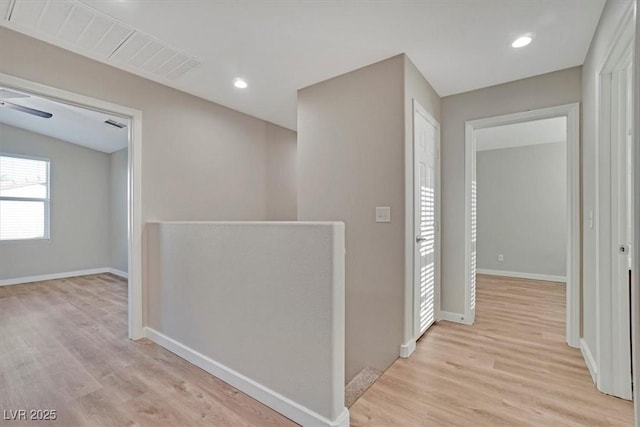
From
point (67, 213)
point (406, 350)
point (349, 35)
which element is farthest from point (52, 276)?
point (349, 35)

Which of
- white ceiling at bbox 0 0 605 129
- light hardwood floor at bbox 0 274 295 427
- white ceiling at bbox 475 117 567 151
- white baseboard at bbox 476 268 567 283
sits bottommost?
light hardwood floor at bbox 0 274 295 427

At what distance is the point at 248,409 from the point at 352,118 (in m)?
2.32

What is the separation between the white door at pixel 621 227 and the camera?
5.71 ft

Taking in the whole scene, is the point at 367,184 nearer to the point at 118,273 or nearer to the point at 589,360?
the point at 589,360

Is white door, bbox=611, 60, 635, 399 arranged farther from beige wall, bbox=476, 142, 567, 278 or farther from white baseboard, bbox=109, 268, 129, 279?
white baseboard, bbox=109, 268, 129, 279

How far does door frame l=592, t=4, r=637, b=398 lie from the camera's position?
1.77 meters

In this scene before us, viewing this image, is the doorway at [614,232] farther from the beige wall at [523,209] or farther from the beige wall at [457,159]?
the beige wall at [523,209]

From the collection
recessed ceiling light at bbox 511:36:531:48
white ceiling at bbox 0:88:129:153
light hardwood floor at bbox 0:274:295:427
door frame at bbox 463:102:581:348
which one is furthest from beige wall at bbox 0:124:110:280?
door frame at bbox 463:102:581:348

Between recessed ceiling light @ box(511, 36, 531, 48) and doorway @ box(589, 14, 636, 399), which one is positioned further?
recessed ceiling light @ box(511, 36, 531, 48)

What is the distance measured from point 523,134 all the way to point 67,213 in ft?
27.2

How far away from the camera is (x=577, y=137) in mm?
2486

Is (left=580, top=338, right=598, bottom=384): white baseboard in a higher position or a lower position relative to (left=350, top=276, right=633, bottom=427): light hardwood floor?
higher

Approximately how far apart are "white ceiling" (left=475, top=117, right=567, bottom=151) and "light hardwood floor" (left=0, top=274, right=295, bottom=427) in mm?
4489

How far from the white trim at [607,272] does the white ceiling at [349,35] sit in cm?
52
